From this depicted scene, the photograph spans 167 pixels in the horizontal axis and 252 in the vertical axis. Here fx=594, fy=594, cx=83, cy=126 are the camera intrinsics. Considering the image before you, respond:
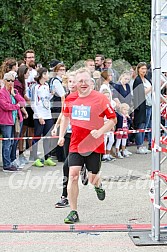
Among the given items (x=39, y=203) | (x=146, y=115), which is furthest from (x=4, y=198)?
(x=146, y=115)

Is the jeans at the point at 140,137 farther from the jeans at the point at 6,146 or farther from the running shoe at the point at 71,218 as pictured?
the running shoe at the point at 71,218

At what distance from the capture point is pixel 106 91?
39.8ft

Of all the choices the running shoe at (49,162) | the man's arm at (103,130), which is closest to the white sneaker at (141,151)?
the running shoe at (49,162)

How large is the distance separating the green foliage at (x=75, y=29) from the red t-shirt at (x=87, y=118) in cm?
1131

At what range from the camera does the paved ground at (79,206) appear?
255 inches

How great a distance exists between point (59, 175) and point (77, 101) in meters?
3.46

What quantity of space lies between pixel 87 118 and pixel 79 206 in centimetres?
150

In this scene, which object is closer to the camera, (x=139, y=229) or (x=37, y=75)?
(x=139, y=229)

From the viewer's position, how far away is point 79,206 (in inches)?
329

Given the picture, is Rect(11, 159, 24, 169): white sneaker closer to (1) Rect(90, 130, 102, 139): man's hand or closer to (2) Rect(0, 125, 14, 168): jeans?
(2) Rect(0, 125, 14, 168): jeans

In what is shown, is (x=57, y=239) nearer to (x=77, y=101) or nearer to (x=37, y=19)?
(x=77, y=101)

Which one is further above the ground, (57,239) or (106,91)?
(106,91)

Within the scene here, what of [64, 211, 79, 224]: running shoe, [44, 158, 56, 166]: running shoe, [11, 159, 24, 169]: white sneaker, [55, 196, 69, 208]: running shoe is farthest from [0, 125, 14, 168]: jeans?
[64, 211, 79, 224]: running shoe

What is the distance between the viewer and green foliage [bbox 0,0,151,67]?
1867cm
